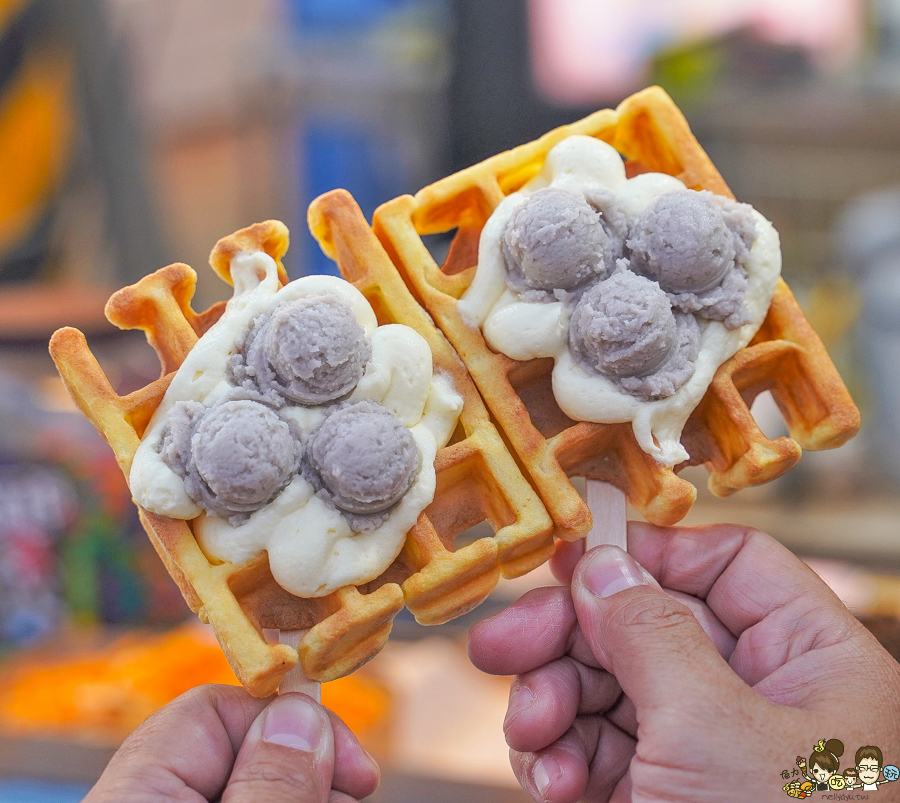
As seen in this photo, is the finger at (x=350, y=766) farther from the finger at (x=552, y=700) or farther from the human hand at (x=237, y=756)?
the finger at (x=552, y=700)

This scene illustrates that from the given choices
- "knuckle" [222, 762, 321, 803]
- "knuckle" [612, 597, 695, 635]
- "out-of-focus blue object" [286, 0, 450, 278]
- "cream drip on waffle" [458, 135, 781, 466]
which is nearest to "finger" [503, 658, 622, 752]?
"knuckle" [612, 597, 695, 635]

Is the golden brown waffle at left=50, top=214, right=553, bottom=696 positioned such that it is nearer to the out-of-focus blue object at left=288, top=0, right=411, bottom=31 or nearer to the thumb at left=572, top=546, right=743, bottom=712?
the thumb at left=572, top=546, right=743, bottom=712

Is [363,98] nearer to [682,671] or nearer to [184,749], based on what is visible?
[184,749]

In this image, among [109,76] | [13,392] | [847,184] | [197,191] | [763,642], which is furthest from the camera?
[197,191]

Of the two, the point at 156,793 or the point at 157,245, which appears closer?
the point at 156,793

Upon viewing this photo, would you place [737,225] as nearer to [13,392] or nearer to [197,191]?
[13,392]

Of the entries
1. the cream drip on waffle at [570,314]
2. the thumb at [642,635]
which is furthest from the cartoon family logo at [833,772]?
the cream drip on waffle at [570,314]

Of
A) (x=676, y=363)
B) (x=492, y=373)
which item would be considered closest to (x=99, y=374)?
(x=492, y=373)
